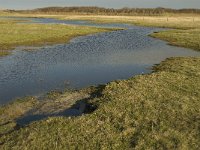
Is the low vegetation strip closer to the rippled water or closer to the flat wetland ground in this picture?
the flat wetland ground

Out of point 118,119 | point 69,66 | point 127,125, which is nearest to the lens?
point 127,125

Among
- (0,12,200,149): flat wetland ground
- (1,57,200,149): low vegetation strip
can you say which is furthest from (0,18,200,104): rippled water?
(1,57,200,149): low vegetation strip

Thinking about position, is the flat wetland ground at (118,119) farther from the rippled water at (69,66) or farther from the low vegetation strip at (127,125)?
the rippled water at (69,66)

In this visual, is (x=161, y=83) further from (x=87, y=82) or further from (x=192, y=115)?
(x=87, y=82)

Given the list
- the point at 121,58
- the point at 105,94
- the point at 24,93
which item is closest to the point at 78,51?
the point at 121,58

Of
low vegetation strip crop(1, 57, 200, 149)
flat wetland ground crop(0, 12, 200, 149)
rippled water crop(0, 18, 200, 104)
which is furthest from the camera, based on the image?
rippled water crop(0, 18, 200, 104)

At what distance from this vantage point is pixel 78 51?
5150 cm

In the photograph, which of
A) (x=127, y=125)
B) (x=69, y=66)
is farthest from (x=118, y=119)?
(x=69, y=66)

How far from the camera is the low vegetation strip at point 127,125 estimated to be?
604 inches

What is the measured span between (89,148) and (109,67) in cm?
2445

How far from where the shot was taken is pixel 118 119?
58.9 feet

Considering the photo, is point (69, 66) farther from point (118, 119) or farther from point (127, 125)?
point (127, 125)

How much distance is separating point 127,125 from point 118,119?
942mm

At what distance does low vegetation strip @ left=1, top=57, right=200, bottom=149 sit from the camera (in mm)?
15352
